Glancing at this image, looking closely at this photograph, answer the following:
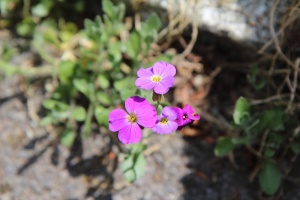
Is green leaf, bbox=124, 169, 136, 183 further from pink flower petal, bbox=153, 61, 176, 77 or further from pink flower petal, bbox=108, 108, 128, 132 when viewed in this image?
pink flower petal, bbox=153, 61, 176, 77

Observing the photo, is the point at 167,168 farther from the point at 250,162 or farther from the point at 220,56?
the point at 220,56

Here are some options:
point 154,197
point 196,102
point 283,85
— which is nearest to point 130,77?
point 196,102

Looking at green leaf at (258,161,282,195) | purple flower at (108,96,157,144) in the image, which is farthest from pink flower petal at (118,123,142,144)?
green leaf at (258,161,282,195)

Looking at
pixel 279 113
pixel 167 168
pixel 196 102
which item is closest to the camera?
pixel 279 113

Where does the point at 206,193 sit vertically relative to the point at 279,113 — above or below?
below

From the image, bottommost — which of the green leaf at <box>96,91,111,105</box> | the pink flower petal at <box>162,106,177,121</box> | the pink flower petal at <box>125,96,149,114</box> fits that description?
the pink flower petal at <box>162,106,177,121</box>

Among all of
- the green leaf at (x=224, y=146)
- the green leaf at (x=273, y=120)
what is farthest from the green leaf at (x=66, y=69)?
the green leaf at (x=273, y=120)

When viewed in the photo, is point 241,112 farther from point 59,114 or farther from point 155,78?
point 59,114

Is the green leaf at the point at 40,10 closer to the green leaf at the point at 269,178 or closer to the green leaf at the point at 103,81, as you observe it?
the green leaf at the point at 103,81
